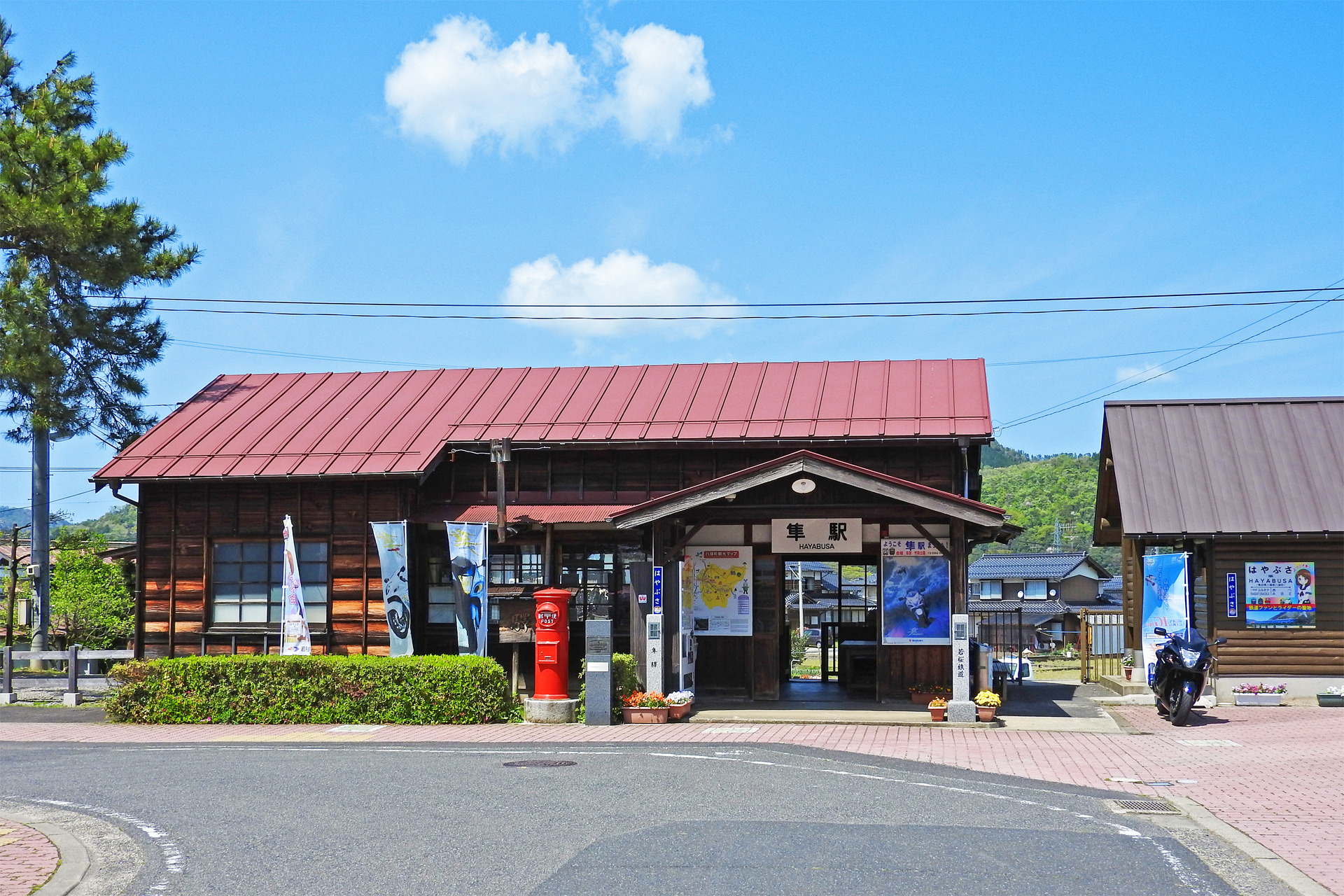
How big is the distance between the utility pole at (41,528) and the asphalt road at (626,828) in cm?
1867

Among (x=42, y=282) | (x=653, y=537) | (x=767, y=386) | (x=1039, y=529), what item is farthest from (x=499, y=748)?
(x=1039, y=529)

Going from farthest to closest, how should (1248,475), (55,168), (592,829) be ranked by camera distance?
(55,168)
(1248,475)
(592,829)

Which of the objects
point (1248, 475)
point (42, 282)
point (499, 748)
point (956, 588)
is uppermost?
point (42, 282)

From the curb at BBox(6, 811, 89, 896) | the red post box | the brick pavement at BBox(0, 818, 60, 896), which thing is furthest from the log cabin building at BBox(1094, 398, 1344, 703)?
the brick pavement at BBox(0, 818, 60, 896)

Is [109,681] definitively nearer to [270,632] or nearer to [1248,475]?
[270,632]

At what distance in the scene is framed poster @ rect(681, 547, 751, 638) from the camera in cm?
1977

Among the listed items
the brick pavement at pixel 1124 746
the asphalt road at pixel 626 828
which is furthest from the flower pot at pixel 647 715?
the asphalt road at pixel 626 828

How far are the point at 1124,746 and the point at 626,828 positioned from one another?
8.26 metres

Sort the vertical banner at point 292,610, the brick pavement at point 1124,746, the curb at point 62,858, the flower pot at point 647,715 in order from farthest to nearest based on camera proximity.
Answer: the vertical banner at point 292,610 < the flower pot at point 647,715 < the brick pavement at point 1124,746 < the curb at point 62,858

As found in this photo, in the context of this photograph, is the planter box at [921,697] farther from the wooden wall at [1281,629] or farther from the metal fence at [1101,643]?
the metal fence at [1101,643]

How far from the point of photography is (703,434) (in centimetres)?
2102

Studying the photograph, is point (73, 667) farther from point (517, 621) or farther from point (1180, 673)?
point (1180, 673)

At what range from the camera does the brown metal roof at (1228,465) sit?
65.3 ft

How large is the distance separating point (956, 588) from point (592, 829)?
31.9ft
